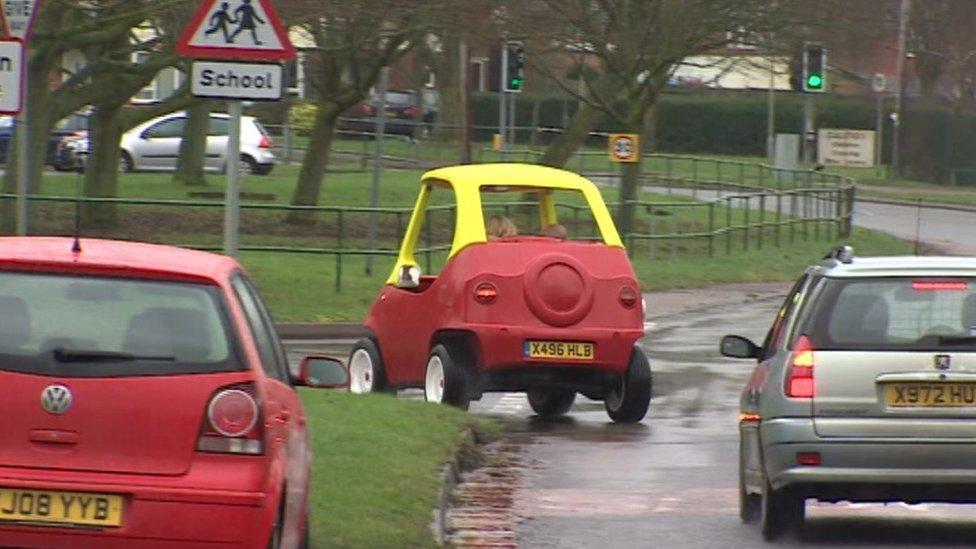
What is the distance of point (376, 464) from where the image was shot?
1245cm

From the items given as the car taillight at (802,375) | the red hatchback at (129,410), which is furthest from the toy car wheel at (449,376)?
the red hatchback at (129,410)

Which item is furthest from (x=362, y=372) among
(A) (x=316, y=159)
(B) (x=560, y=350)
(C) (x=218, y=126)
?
(C) (x=218, y=126)

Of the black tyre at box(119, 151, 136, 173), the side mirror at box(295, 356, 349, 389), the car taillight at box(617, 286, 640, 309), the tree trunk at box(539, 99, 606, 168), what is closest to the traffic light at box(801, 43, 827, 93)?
the tree trunk at box(539, 99, 606, 168)

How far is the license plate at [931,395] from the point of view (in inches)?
424

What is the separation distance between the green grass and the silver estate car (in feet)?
5.99

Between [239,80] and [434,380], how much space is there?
16.4 ft

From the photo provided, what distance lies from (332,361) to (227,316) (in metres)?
1.54

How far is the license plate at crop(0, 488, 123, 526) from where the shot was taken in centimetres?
743

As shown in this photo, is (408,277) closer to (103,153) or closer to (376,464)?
(376,464)

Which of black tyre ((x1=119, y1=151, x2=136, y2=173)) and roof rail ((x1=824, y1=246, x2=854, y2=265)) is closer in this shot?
roof rail ((x1=824, y1=246, x2=854, y2=265))

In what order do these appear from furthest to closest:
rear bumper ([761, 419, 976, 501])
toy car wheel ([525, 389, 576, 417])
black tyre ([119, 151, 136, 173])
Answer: black tyre ([119, 151, 136, 173]) < toy car wheel ([525, 389, 576, 417]) < rear bumper ([761, 419, 976, 501])

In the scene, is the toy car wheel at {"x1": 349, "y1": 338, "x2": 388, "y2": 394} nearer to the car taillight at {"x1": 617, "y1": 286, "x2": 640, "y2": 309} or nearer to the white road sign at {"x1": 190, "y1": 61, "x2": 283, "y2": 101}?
the car taillight at {"x1": 617, "y1": 286, "x2": 640, "y2": 309}

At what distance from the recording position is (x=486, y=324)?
53.4ft

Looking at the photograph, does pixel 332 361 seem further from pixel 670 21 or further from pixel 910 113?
pixel 910 113
